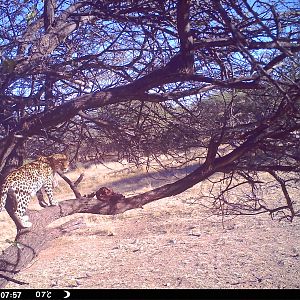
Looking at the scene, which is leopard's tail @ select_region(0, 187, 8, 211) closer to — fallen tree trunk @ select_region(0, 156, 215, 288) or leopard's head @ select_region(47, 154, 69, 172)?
fallen tree trunk @ select_region(0, 156, 215, 288)

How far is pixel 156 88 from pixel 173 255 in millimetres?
5034

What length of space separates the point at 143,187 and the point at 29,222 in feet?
45.2

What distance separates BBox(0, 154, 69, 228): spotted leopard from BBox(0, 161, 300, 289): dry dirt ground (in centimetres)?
213

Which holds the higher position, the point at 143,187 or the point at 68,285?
the point at 143,187

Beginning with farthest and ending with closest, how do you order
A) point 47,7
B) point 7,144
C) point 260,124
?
point 47,7
point 7,144
point 260,124

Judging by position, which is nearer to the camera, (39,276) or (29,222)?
(29,222)

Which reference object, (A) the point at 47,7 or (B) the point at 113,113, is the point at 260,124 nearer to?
(B) the point at 113,113

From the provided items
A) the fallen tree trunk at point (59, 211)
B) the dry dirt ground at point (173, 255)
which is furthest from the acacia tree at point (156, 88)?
the dry dirt ground at point (173, 255)

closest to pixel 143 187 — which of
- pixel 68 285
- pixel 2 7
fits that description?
pixel 68 285

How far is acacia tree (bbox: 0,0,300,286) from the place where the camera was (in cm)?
367

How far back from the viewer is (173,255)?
8.97 metres

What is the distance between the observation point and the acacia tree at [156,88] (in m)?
3.67

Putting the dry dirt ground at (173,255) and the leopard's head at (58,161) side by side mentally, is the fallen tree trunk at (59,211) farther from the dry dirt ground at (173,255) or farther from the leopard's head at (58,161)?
the dry dirt ground at (173,255)

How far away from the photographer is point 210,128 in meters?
4.88
